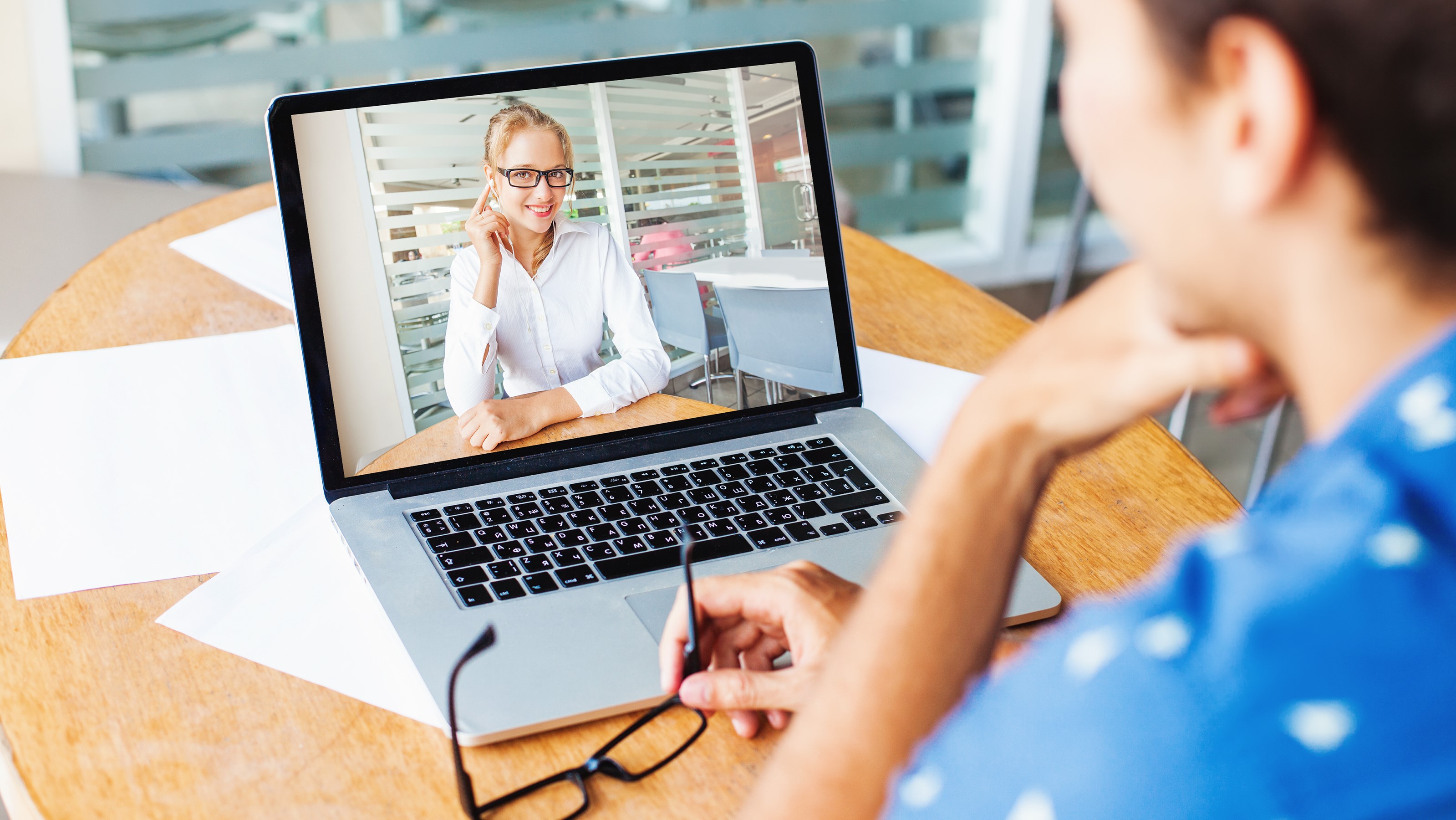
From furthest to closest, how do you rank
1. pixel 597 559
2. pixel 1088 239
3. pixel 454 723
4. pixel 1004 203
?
pixel 1088 239
pixel 1004 203
pixel 597 559
pixel 454 723

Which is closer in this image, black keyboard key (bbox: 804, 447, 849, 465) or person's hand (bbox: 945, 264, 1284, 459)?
person's hand (bbox: 945, 264, 1284, 459)

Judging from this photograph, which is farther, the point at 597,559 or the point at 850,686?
the point at 597,559

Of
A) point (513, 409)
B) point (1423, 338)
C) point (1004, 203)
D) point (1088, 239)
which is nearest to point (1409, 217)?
point (1423, 338)

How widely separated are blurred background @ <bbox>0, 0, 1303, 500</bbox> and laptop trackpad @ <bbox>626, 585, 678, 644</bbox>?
3.13ft

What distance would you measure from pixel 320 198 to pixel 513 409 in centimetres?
19

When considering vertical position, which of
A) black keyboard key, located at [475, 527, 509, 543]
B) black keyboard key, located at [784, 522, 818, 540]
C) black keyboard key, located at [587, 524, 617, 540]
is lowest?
black keyboard key, located at [784, 522, 818, 540]

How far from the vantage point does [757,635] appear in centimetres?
61

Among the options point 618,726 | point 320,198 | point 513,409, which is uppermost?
point 320,198

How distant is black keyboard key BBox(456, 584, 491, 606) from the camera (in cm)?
64

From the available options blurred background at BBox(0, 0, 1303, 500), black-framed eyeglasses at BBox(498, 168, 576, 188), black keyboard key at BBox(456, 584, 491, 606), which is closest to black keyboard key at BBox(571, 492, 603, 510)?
black keyboard key at BBox(456, 584, 491, 606)

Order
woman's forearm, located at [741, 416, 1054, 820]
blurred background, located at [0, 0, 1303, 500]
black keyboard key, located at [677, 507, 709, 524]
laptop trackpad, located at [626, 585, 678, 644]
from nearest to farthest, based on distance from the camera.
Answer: woman's forearm, located at [741, 416, 1054, 820] → laptop trackpad, located at [626, 585, 678, 644] → black keyboard key, located at [677, 507, 709, 524] → blurred background, located at [0, 0, 1303, 500]

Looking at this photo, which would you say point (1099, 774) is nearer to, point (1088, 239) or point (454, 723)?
point (454, 723)

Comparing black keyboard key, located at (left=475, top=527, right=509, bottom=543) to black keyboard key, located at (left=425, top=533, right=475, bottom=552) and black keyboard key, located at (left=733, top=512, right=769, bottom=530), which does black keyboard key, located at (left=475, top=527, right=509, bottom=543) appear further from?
black keyboard key, located at (left=733, top=512, right=769, bottom=530)

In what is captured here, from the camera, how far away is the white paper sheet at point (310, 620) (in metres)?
0.60
